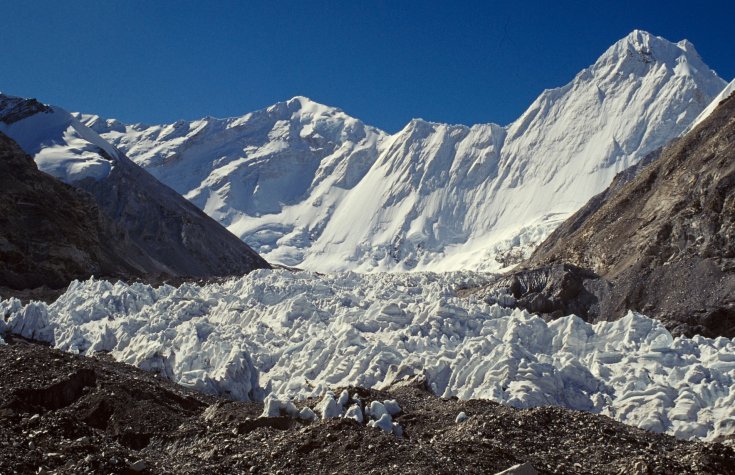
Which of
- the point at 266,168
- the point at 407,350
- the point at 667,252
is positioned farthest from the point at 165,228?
the point at 266,168

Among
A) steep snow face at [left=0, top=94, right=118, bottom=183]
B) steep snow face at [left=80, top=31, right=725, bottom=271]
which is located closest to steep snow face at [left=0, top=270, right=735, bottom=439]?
steep snow face at [left=0, top=94, right=118, bottom=183]

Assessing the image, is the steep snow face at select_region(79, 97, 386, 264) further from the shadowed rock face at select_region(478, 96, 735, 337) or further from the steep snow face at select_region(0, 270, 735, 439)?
the steep snow face at select_region(0, 270, 735, 439)

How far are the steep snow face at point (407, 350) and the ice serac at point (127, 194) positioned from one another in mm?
37675

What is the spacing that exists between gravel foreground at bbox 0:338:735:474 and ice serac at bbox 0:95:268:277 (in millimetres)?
52603

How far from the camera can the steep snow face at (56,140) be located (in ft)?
246

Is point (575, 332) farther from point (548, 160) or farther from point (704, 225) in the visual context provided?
point (548, 160)

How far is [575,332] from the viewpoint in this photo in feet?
79.7

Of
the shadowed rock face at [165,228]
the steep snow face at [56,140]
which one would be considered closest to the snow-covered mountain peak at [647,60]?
the shadowed rock face at [165,228]

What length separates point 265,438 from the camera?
1230 cm

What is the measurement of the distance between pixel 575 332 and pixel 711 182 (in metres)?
18.1

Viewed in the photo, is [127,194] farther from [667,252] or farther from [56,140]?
[667,252]

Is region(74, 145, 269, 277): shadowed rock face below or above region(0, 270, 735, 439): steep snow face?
above

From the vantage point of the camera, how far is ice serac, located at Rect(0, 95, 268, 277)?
240 ft

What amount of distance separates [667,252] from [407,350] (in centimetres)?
1719
